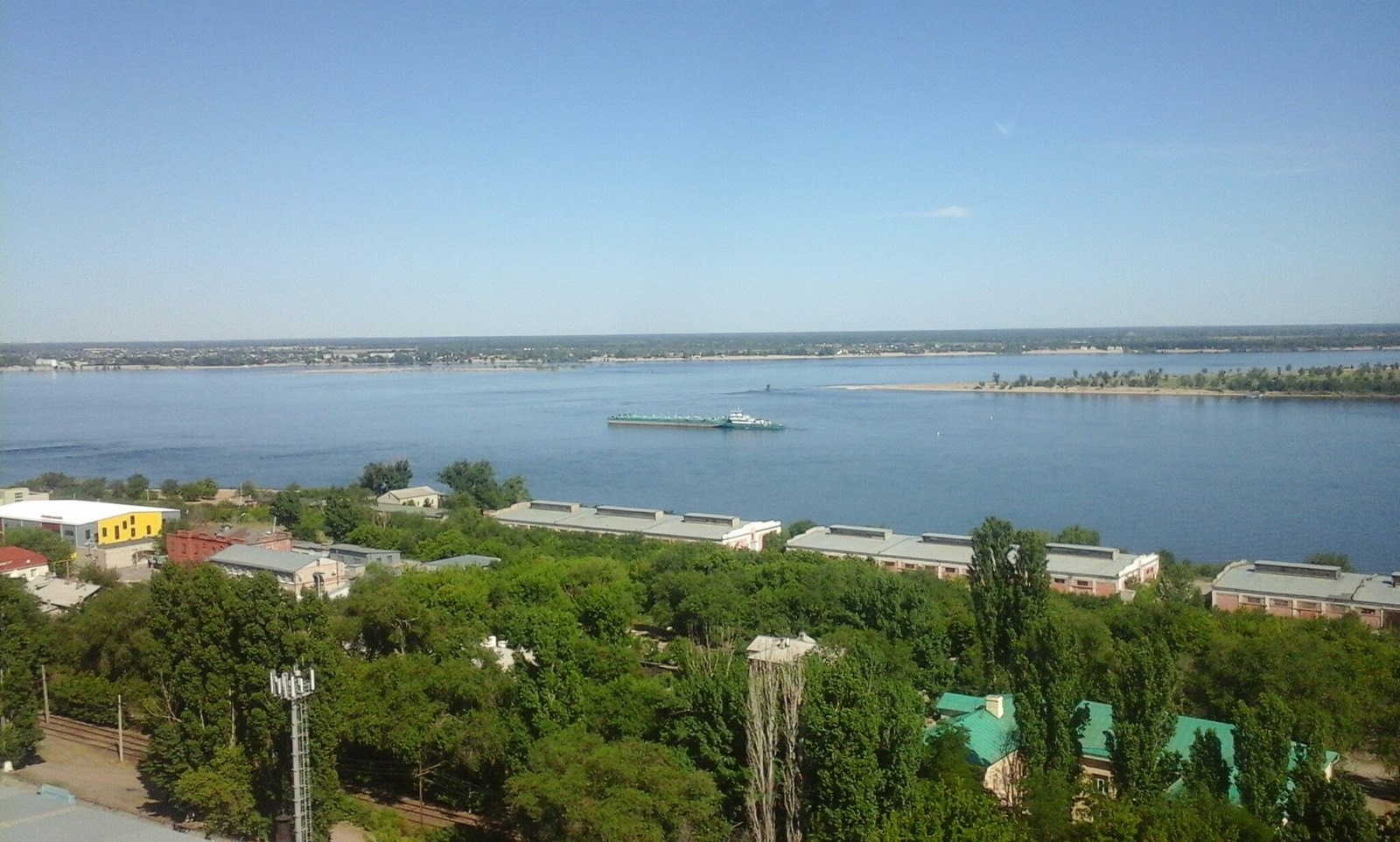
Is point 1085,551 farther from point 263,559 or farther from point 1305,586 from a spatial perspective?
point 263,559

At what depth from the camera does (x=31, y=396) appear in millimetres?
34031

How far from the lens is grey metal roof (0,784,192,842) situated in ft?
9.61

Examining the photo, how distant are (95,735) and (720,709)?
369 cm

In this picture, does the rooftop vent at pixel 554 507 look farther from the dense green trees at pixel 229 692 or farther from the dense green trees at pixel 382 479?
the dense green trees at pixel 229 692

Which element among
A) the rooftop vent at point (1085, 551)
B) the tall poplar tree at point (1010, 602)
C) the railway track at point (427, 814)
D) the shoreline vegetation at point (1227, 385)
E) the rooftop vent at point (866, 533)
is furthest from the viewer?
the shoreline vegetation at point (1227, 385)

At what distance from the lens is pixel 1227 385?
31.2 metres

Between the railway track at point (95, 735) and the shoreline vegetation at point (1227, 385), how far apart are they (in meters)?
29.9

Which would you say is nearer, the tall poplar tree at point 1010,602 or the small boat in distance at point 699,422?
the tall poplar tree at point 1010,602

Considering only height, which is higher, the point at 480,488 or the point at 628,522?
the point at 480,488

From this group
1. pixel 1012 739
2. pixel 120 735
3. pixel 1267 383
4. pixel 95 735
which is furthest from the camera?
pixel 1267 383

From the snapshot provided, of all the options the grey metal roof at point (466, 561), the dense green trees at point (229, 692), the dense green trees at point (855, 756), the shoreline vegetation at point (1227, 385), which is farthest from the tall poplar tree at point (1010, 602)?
the shoreline vegetation at point (1227, 385)

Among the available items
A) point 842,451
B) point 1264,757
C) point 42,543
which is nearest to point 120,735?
point 1264,757

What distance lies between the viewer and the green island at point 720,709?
363 centimetres

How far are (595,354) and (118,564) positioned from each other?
53.6 metres
